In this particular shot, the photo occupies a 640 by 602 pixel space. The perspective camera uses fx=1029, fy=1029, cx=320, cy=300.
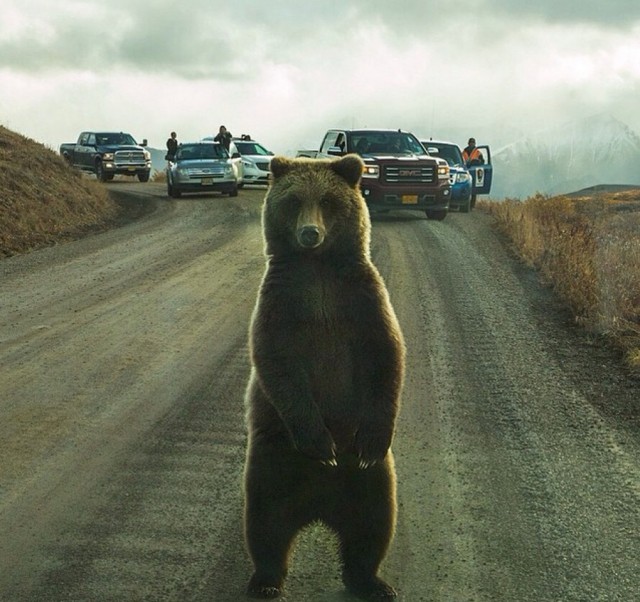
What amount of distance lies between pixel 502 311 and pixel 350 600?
8992 millimetres

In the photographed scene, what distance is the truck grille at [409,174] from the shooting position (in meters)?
23.8

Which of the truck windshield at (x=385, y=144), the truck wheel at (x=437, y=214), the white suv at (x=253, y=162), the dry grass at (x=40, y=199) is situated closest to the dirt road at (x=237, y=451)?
the dry grass at (x=40, y=199)

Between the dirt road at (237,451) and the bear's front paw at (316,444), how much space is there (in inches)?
33.9

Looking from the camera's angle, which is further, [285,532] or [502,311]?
[502,311]

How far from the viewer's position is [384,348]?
4.22 meters

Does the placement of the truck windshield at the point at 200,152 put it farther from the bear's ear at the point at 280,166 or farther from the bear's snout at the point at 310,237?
the bear's snout at the point at 310,237

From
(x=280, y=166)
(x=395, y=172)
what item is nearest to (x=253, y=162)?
(x=395, y=172)

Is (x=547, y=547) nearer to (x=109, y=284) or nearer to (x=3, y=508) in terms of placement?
(x=3, y=508)

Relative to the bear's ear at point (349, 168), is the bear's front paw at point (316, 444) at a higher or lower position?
lower

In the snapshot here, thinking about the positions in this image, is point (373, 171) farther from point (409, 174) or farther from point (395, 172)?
point (409, 174)

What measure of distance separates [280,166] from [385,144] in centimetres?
2092

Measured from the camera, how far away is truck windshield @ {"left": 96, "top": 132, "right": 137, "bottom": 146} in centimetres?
4197

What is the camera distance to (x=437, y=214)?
83.1 ft

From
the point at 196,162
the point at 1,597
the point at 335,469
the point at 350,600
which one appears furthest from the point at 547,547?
the point at 196,162
